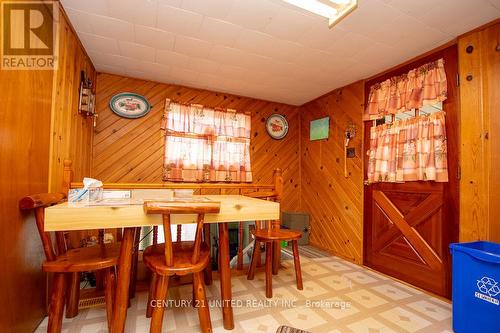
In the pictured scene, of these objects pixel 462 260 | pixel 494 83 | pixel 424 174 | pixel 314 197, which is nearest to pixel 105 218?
pixel 462 260

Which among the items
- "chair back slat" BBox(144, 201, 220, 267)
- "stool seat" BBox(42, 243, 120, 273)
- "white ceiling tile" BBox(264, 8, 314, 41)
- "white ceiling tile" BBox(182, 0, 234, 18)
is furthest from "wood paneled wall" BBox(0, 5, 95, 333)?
"white ceiling tile" BBox(264, 8, 314, 41)

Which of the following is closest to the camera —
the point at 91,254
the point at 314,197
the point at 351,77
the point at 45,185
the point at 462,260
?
the point at 91,254

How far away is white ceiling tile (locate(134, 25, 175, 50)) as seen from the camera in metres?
2.23

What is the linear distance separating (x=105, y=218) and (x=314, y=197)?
3.31 meters

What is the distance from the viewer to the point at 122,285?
4.67 ft

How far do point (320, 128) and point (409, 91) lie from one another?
4.68 ft

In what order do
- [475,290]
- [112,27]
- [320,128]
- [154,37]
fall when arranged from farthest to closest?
[320,128]
[154,37]
[112,27]
[475,290]

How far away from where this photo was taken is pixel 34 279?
1638 mm

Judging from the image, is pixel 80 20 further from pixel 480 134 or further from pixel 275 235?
pixel 480 134

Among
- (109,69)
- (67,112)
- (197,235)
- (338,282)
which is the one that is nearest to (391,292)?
(338,282)

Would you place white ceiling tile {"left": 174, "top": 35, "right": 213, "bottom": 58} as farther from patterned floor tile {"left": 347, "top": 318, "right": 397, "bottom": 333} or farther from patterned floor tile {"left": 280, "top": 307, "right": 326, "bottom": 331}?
patterned floor tile {"left": 347, "top": 318, "right": 397, "bottom": 333}

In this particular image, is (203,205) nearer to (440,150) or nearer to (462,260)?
(462,260)

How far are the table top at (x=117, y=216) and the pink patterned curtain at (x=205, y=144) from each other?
2.14 metres

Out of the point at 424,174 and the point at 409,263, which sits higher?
the point at 424,174
